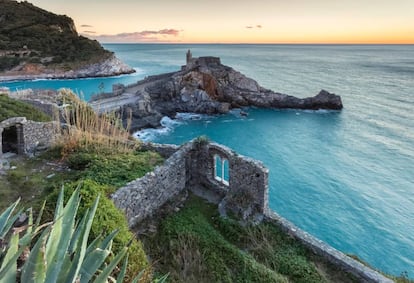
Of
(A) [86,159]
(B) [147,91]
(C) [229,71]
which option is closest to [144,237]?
(A) [86,159]

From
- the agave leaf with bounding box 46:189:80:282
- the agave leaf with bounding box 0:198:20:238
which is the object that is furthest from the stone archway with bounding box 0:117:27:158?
the agave leaf with bounding box 46:189:80:282

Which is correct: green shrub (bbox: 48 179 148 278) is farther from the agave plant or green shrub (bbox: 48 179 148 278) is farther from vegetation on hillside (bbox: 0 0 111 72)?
vegetation on hillside (bbox: 0 0 111 72)

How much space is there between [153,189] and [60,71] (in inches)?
2116

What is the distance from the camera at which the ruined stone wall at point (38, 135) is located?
10.8m

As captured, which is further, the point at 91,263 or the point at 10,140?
the point at 10,140

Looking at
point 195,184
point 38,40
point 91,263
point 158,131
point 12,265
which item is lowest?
point 158,131

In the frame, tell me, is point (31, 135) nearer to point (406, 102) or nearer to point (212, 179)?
point (212, 179)

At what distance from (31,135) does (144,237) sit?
5.50 meters

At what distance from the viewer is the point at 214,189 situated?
1164cm

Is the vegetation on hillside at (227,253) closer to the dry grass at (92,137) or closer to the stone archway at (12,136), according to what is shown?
the dry grass at (92,137)

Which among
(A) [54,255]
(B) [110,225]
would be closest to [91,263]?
(A) [54,255]

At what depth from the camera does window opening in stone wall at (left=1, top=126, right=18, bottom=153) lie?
11234mm

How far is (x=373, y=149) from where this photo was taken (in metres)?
25.2

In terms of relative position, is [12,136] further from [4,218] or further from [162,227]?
[4,218]
